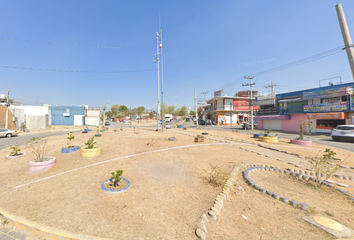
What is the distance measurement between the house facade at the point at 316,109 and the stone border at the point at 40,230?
20.7 meters

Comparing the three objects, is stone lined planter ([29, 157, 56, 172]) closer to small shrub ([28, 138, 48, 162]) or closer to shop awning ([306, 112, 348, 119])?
small shrub ([28, 138, 48, 162])

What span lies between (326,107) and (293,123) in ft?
16.6

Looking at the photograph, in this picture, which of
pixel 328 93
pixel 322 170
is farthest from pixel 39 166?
pixel 328 93

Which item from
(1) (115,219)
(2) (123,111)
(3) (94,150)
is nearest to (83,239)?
(1) (115,219)

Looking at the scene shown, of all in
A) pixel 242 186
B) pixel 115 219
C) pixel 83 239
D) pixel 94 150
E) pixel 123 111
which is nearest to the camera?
pixel 83 239

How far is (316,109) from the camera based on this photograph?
22.3 m

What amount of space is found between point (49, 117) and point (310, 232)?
4858cm

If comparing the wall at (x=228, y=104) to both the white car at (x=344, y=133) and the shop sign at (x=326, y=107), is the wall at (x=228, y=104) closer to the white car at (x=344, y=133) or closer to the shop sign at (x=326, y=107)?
the shop sign at (x=326, y=107)

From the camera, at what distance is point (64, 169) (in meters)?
6.16

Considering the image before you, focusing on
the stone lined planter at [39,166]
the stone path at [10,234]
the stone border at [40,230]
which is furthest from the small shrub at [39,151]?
the stone path at [10,234]

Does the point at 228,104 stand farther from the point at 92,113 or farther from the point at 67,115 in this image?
the point at 67,115

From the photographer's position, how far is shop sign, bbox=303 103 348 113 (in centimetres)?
1980

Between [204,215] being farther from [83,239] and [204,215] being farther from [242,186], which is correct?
[83,239]

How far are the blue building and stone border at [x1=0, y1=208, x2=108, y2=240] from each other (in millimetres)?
40658
